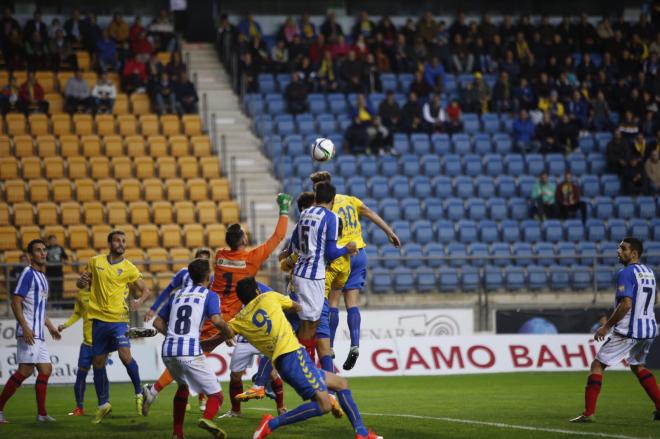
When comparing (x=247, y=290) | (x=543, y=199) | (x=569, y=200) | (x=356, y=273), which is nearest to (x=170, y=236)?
(x=543, y=199)

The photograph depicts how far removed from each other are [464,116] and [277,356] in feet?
64.4

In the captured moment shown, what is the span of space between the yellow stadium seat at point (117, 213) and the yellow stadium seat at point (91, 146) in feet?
6.32

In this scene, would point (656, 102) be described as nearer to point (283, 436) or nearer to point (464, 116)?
point (464, 116)

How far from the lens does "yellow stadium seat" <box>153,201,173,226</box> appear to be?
79.5 feet

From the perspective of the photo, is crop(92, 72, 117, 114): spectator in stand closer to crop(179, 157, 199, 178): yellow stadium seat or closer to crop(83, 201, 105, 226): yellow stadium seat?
crop(179, 157, 199, 178): yellow stadium seat

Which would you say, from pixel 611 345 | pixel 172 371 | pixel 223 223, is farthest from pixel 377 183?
pixel 172 371

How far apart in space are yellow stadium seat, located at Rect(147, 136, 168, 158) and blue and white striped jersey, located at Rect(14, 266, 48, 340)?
1307 cm

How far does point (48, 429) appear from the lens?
1185cm

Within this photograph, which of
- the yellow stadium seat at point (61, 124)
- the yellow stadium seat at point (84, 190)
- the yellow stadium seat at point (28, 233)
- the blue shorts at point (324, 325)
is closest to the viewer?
the blue shorts at point (324, 325)

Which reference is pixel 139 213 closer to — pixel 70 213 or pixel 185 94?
pixel 70 213

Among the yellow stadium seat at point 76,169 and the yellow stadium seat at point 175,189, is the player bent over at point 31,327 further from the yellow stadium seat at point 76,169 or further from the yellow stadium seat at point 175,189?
the yellow stadium seat at point 76,169

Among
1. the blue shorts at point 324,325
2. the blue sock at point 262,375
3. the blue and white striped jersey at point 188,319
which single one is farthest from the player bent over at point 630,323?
the blue and white striped jersey at point 188,319

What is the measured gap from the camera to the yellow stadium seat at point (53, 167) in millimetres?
24797

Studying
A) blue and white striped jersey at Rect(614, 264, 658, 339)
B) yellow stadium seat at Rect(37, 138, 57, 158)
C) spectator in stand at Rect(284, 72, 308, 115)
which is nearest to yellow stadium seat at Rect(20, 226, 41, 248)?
yellow stadium seat at Rect(37, 138, 57, 158)
